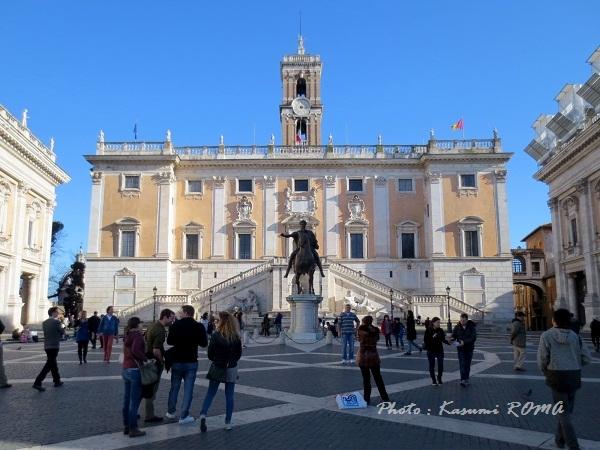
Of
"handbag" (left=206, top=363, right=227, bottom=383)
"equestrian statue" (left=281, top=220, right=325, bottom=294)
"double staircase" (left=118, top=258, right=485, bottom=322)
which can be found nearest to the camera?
"handbag" (left=206, top=363, right=227, bottom=383)

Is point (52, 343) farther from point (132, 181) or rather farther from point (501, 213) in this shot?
point (501, 213)

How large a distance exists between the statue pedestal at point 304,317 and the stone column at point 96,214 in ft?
90.2

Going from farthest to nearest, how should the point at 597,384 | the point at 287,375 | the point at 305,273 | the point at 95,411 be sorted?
the point at 305,273 → the point at 287,375 → the point at 597,384 → the point at 95,411

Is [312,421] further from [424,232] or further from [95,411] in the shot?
[424,232]

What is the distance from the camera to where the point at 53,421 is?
8078 mm

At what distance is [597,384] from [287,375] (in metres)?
6.89

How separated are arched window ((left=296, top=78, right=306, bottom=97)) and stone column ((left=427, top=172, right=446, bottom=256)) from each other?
1959 centimetres

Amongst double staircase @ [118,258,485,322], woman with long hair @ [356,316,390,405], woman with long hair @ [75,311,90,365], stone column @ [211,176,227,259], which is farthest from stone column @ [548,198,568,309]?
woman with long hair @ [356,316,390,405]

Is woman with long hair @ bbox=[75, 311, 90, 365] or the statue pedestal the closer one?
woman with long hair @ bbox=[75, 311, 90, 365]

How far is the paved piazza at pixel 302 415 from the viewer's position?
684 cm

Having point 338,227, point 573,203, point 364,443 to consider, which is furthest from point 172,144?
point 364,443

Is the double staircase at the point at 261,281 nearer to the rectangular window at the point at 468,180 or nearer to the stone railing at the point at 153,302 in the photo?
the stone railing at the point at 153,302

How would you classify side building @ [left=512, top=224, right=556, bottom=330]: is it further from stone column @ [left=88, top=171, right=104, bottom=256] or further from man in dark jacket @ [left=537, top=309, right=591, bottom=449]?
man in dark jacket @ [left=537, top=309, right=591, bottom=449]

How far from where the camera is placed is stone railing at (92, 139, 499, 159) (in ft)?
148
